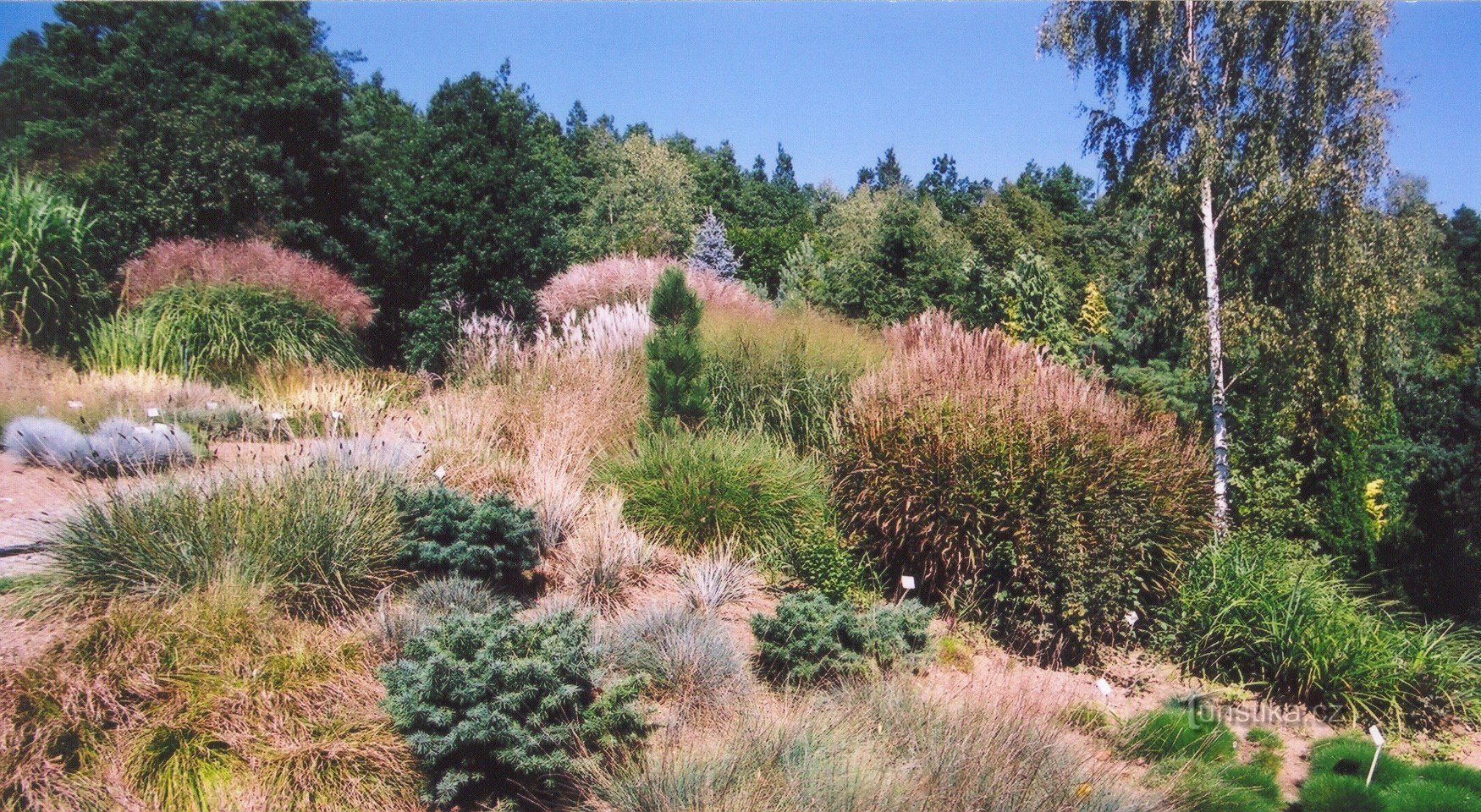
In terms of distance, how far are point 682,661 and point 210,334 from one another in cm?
806

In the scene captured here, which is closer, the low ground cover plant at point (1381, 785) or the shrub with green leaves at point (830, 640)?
the low ground cover plant at point (1381, 785)

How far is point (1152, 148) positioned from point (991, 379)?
10.9ft

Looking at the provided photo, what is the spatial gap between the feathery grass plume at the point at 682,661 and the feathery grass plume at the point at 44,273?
799 cm

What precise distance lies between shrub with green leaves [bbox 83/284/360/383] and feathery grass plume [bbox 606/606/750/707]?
722 cm

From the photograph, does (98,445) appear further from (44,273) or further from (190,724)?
(44,273)

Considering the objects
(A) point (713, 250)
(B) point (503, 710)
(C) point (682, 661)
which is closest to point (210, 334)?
(C) point (682, 661)

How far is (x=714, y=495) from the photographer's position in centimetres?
722

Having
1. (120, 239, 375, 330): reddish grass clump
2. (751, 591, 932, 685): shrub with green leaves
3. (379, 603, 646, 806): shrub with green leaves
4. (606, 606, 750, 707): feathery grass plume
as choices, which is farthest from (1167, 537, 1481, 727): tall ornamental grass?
(120, 239, 375, 330): reddish grass clump

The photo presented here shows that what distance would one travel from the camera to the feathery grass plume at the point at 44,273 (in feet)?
30.0

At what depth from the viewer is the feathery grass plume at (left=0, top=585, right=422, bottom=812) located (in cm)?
363

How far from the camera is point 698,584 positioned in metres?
6.13

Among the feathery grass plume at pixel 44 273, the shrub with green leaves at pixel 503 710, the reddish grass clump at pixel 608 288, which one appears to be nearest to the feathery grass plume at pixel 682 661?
the shrub with green leaves at pixel 503 710

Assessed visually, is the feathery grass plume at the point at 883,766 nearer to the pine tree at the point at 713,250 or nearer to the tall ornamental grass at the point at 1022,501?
the tall ornamental grass at the point at 1022,501

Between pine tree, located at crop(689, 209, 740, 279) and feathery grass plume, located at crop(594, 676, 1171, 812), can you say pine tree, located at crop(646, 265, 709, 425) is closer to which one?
feathery grass plume, located at crop(594, 676, 1171, 812)
